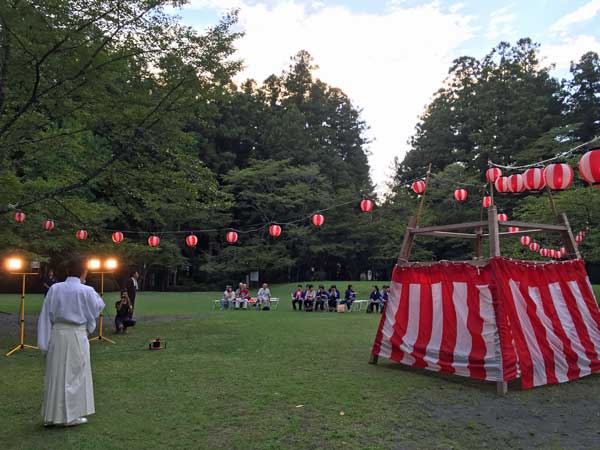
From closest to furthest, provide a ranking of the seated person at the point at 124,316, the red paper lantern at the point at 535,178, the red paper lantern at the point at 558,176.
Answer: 1. the red paper lantern at the point at 558,176
2. the red paper lantern at the point at 535,178
3. the seated person at the point at 124,316

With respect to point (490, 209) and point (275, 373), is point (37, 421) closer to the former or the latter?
point (275, 373)

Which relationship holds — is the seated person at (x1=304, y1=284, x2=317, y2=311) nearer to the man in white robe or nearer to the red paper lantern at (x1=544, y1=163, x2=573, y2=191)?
the red paper lantern at (x1=544, y1=163, x2=573, y2=191)

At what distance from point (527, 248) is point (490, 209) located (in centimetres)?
1649

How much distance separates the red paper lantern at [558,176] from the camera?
797cm

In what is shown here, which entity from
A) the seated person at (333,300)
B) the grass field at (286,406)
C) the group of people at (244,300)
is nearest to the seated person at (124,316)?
the grass field at (286,406)

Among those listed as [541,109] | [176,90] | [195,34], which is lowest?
[176,90]

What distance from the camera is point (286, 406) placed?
523cm

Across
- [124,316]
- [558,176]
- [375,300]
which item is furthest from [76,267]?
[375,300]

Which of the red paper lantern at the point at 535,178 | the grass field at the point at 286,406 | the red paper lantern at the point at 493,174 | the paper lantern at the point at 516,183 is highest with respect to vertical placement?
the red paper lantern at the point at 493,174

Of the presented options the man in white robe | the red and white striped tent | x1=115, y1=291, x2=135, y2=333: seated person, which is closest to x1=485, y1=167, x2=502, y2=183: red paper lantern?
the red and white striped tent

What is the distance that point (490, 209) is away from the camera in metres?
6.47

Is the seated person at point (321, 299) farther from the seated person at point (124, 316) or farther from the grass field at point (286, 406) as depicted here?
the grass field at point (286, 406)

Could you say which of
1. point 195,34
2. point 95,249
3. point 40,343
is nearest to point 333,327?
point 195,34

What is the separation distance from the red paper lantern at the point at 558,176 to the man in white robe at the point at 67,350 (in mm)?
7613
